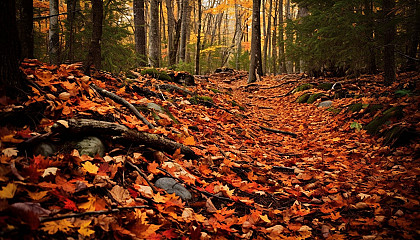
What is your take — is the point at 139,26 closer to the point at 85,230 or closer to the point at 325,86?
the point at 325,86

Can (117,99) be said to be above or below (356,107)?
above

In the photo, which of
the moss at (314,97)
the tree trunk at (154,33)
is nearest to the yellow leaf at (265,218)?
the moss at (314,97)

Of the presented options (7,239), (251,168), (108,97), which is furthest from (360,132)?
(7,239)

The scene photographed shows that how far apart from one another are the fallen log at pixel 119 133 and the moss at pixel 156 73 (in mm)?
3699

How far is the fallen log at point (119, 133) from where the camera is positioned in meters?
1.84

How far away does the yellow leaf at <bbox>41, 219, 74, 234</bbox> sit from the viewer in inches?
39.5

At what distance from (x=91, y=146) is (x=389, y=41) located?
6.68 m

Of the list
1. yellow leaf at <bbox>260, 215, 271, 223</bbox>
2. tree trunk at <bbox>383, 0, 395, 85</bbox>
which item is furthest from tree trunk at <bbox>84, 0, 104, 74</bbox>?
tree trunk at <bbox>383, 0, 395, 85</bbox>

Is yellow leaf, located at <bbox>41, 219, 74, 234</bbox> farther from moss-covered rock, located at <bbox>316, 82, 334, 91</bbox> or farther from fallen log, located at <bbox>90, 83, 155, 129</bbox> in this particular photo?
moss-covered rock, located at <bbox>316, 82, 334, 91</bbox>

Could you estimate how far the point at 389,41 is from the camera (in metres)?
5.29

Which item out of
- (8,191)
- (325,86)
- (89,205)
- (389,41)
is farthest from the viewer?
(325,86)

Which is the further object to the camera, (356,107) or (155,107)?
(356,107)

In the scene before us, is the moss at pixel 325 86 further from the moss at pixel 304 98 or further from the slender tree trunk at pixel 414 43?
the slender tree trunk at pixel 414 43

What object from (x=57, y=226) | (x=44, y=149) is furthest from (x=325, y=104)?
(x=57, y=226)
